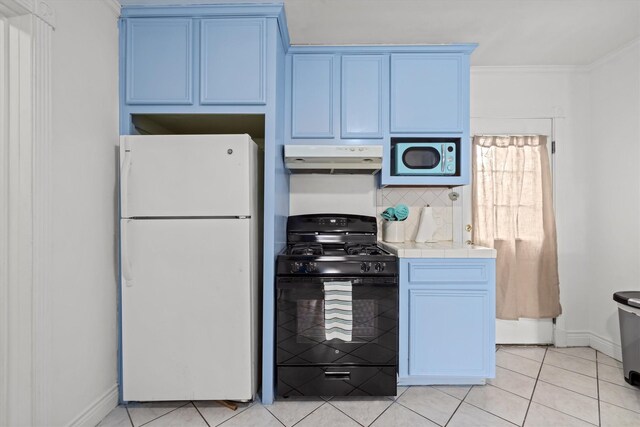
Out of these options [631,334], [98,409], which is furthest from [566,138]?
[98,409]

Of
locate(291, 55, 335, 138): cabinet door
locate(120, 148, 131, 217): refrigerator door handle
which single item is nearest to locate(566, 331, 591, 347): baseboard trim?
locate(291, 55, 335, 138): cabinet door

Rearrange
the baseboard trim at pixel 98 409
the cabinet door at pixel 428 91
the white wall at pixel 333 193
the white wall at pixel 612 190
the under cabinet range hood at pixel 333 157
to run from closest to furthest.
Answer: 1. the baseboard trim at pixel 98 409
2. the under cabinet range hood at pixel 333 157
3. the cabinet door at pixel 428 91
4. the white wall at pixel 612 190
5. the white wall at pixel 333 193

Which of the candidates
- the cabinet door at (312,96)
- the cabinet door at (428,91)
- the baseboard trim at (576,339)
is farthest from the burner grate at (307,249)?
the baseboard trim at (576,339)

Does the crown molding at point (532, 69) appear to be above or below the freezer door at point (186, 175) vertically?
above

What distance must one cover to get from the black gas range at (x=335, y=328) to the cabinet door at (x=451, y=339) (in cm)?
21

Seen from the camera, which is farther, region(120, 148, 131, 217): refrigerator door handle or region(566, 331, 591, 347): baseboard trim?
region(566, 331, 591, 347): baseboard trim

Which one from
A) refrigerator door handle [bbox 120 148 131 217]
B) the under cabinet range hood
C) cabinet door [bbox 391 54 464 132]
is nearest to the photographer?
refrigerator door handle [bbox 120 148 131 217]

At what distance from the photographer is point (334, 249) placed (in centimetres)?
239

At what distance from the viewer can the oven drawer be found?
6.17 ft

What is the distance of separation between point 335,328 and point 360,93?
1.67 m

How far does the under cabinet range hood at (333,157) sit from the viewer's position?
2121mm

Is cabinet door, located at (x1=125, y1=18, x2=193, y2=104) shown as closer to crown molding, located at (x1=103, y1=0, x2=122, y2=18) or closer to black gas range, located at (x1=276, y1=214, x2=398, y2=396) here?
crown molding, located at (x1=103, y1=0, x2=122, y2=18)

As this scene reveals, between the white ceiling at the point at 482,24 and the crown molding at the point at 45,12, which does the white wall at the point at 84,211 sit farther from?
the white ceiling at the point at 482,24

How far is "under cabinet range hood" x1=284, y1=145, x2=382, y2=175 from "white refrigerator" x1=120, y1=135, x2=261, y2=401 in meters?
0.47
